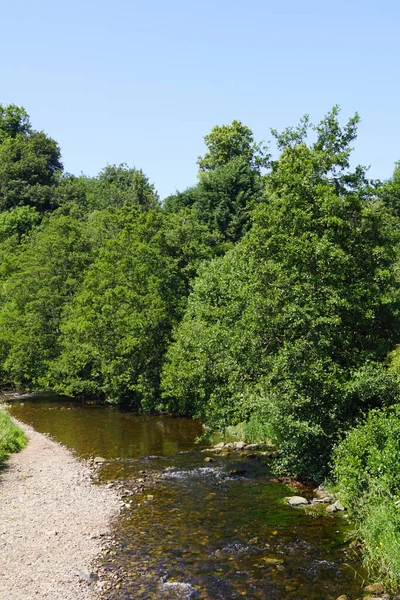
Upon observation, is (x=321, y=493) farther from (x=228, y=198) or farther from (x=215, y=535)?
(x=228, y=198)

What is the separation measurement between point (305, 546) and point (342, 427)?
21.9ft

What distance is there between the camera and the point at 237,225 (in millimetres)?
62688

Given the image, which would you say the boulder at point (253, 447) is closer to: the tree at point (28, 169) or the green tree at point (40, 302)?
the green tree at point (40, 302)

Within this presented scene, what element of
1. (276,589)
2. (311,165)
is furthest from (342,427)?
(311,165)

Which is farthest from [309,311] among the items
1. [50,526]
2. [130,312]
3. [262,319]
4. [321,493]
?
[130,312]

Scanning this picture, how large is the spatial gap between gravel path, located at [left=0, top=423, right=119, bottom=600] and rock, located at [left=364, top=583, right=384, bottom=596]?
730 centimetres

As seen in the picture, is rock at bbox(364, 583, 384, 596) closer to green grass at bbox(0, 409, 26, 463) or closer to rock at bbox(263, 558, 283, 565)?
rock at bbox(263, 558, 283, 565)

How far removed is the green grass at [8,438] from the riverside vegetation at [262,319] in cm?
1043

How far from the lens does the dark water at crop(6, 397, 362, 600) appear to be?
571 inches

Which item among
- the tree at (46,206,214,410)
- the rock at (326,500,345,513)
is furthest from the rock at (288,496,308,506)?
the tree at (46,206,214,410)

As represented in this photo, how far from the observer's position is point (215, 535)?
18031mm

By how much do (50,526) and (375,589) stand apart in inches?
435

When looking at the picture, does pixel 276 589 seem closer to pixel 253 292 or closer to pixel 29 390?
pixel 253 292

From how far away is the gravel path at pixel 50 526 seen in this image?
47.1ft
